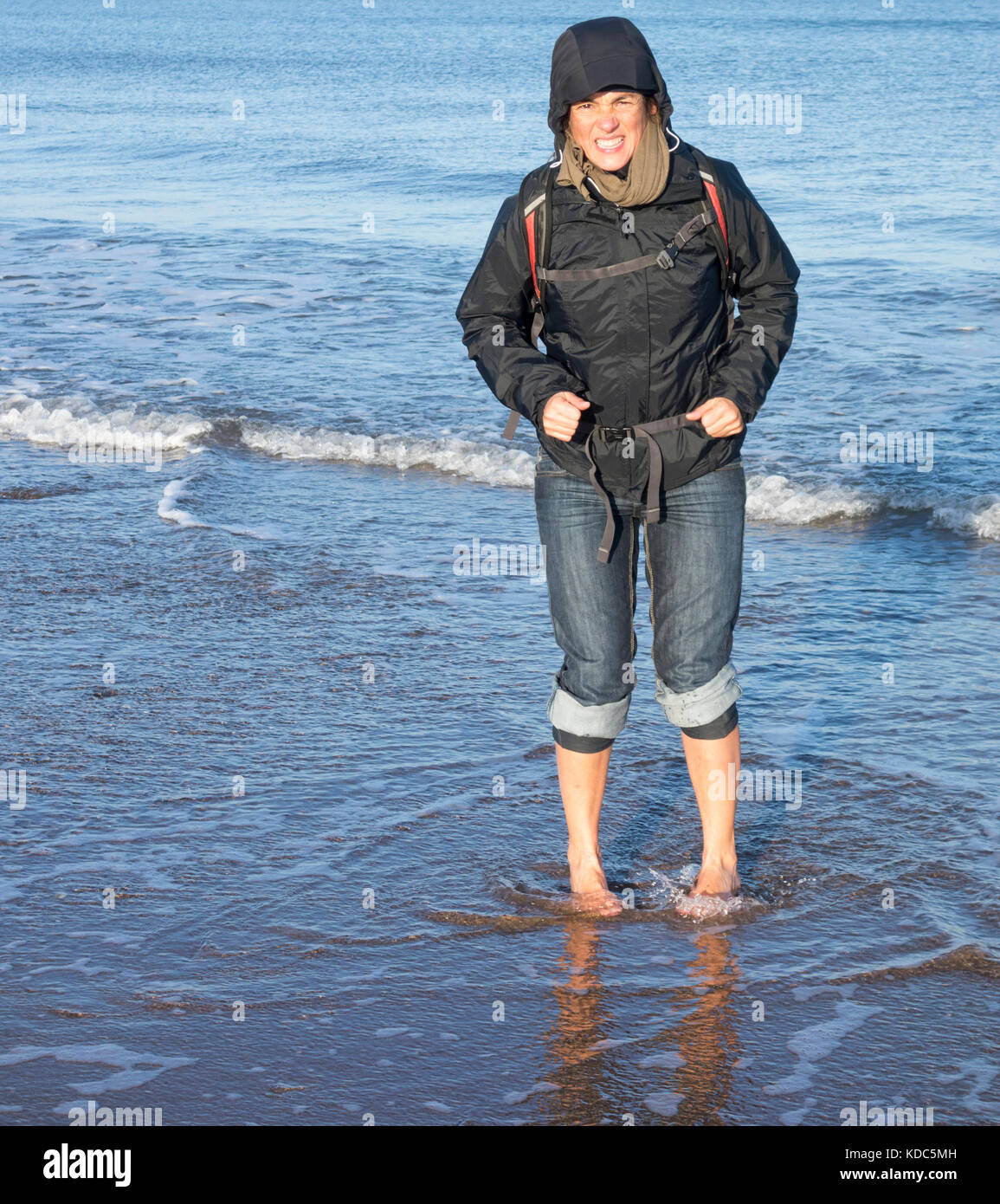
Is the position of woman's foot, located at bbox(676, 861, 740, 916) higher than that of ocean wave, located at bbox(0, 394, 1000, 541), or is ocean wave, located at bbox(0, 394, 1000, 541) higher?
ocean wave, located at bbox(0, 394, 1000, 541)

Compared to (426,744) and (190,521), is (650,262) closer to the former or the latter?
(426,744)

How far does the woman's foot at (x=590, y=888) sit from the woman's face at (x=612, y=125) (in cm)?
163

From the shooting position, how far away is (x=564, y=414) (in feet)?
9.97

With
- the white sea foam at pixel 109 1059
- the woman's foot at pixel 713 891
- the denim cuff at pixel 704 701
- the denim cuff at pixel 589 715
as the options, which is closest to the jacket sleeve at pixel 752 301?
the denim cuff at pixel 704 701

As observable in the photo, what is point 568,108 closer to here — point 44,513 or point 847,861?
point 847,861

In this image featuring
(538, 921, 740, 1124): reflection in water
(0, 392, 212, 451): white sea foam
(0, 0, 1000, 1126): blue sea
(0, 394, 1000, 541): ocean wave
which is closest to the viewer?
(538, 921, 740, 1124): reflection in water

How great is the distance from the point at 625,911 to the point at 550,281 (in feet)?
5.00

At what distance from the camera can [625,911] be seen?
3555mm

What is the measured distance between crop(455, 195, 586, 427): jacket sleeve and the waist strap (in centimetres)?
15

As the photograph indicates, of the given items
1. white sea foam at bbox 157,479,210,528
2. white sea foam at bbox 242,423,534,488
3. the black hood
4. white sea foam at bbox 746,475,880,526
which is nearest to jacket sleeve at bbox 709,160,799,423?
the black hood

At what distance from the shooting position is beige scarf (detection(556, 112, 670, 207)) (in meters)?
3.04

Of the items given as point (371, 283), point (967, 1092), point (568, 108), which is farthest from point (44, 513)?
point (371, 283)

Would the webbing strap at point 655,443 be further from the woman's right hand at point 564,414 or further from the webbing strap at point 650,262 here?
the webbing strap at point 650,262

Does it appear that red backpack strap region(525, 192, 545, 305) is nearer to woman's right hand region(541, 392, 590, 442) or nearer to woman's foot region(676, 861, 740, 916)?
woman's right hand region(541, 392, 590, 442)
